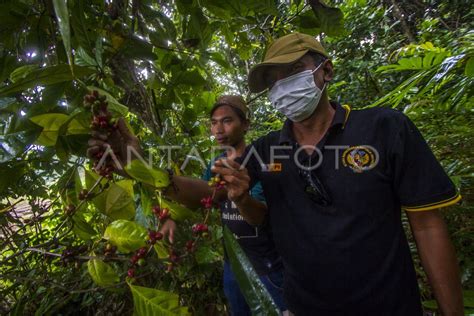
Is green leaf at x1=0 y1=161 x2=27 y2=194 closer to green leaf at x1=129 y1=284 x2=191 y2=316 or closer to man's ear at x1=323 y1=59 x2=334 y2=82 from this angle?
green leaf at x1=129 y1=284 x2=191 y2=316

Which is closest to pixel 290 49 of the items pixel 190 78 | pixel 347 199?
pixel 190 78

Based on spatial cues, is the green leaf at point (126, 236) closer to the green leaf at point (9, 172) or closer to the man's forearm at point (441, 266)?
the green leaf at point (9, 172)

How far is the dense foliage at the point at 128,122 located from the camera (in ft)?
1.62

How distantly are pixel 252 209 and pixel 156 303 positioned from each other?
1.66ft

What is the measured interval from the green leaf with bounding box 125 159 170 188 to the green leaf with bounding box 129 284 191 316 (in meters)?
0.15

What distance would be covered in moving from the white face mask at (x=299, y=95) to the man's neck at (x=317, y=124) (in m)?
0.02

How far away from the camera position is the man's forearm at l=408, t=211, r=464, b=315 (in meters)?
0.71

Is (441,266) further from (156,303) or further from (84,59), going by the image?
(84,59)

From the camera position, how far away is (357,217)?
2.49ft

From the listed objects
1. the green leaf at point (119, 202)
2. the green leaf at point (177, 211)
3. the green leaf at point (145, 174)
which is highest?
the green leaf at point (145, 174)

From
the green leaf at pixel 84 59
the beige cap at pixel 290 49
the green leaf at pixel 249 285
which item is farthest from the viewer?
the beige cap at pixel 290 49

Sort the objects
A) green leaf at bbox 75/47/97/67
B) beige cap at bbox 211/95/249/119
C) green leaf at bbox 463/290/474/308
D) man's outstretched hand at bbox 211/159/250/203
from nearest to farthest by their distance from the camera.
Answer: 1. green leaf at bbox 75/47/97/67
2. man's outstretched hand at bbox 211/159/250/203
3. green leaf at bbox 463/290/474/308
4. beige cap at bbox 211/95/249/119

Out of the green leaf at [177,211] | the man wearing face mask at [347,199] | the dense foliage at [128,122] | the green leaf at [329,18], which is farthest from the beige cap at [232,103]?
the green leaf at [177,211]

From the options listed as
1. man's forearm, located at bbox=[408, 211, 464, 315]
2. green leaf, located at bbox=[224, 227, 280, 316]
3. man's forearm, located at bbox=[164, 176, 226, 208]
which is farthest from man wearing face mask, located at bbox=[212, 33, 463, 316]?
green leaf, located at bbox=[224, 227, 280, 316]
